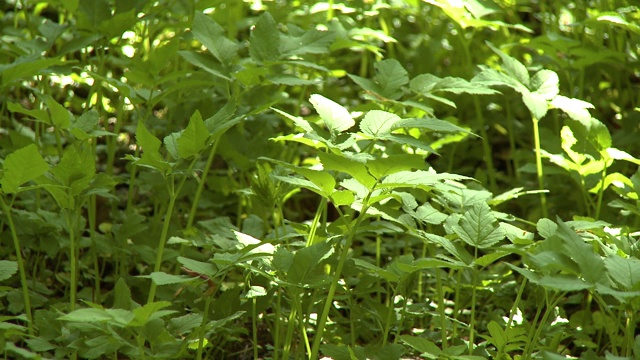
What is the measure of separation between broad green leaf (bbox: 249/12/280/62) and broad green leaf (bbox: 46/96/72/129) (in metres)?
0.41

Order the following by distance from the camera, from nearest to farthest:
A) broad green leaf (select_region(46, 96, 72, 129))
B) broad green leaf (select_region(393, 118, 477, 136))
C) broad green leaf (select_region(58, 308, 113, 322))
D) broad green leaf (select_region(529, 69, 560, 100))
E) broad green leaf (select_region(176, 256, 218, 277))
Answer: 1. broad green leaf (select_region(58, 308, 113, 322))
2. broad green leaf (select_region(176, 256, 218, 277))
3. broad green leaf (select_region(393, 118, 477, 136))
4. broad green leaf (select_region(46, 96, 72, 129))
5. broad green leaf (select_region(529, 69, 560, 100))

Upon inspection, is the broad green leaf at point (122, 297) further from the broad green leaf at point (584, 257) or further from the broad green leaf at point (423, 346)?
the broad green leaf at point (584, 257)

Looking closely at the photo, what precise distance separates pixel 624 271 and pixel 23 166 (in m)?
0.94

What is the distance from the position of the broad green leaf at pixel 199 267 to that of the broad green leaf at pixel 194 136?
0.19 metres

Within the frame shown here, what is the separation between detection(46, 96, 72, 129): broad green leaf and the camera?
1307mm

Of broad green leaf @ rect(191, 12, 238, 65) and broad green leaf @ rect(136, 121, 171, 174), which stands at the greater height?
broad green leaf @ rect(191, 12, 238, 65)

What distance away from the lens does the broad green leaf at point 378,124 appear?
47.7 inches

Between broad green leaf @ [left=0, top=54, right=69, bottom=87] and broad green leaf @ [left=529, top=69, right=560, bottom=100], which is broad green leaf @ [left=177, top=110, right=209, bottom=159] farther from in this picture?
broad green leaf @ [left=529, top=69, right=560, bottom=100]

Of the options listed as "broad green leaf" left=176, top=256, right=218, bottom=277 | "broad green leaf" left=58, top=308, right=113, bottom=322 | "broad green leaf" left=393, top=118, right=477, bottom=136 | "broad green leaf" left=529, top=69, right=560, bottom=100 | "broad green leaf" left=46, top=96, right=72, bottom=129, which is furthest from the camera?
"broad green leaf" left=529, top=69, right=560, bottom=100

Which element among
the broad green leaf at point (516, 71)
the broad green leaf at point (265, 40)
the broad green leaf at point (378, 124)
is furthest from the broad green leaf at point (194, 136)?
the broad green leaf at point (516, 71)

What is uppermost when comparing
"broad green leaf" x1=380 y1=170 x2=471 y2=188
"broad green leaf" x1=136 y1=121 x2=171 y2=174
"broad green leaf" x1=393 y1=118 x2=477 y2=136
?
"broad green leaf" x1=136 y1=121 x2=171 y2=174

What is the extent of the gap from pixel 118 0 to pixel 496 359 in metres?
1.16

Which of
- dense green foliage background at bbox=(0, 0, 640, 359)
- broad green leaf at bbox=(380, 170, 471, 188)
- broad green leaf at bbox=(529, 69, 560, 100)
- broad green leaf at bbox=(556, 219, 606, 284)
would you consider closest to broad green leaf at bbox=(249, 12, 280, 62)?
dense green foliage background at bbox=(0, 0, 640, 359)

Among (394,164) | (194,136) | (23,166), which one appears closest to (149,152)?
(194,136)
